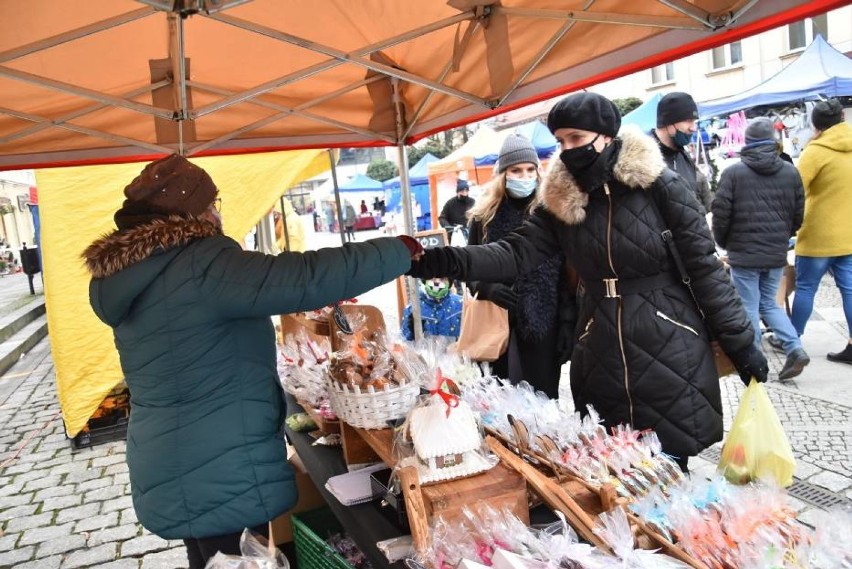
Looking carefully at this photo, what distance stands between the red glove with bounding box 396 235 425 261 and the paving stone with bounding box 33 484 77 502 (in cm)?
379

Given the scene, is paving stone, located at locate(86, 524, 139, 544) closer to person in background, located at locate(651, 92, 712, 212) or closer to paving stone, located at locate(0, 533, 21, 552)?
paving stone, located at locate(0, 533, 21, 552)

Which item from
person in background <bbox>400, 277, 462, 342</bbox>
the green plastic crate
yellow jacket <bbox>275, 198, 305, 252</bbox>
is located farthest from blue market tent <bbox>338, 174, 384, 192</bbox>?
the green plastic crate

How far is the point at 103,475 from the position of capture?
15.7 ft

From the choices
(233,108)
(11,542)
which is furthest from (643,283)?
(11,542)

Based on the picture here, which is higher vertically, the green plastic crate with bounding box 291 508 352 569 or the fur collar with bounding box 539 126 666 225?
the fur collar with bounding box 539 126 666 225

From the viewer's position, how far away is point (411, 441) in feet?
6.22

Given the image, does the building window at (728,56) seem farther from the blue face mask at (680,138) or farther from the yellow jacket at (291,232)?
the blue face mask at (680,138)

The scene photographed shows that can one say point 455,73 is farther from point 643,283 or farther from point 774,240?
point 774,240

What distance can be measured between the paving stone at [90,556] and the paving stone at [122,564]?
0.05 meters

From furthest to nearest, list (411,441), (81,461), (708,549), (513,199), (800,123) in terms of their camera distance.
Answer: (800,123), (81,461), (513,199), (411,441), (708,549)

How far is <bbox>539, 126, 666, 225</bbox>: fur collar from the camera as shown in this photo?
2312 mm

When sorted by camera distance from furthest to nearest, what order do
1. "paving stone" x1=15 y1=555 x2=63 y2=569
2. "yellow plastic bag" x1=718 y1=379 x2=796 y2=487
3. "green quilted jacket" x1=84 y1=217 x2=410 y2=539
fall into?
1. "paving stone" x1=15 y1=555 x2=63 y2=569
2. "yellow plastic bag" x1=718 y1=379 x2=796 y2=487
3. "green quilted jacket" x1=84 y1=217 x2=410 y2=539

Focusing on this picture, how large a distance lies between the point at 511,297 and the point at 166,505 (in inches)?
81.3

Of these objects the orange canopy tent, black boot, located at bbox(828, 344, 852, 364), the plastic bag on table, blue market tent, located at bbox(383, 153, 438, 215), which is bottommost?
black boot, located at bbox(828, 344, 852, 364)
